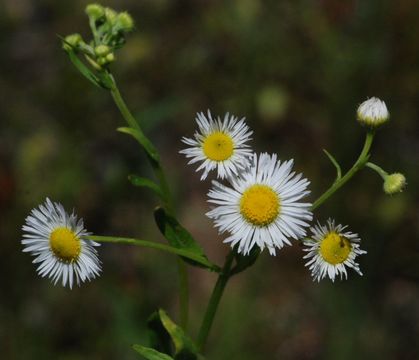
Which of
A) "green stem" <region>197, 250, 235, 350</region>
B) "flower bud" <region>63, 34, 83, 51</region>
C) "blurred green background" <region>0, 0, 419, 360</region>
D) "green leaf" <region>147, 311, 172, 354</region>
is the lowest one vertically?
"green leaf" <region>147, 311, 172, 354</region>

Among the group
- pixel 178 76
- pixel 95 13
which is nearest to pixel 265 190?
pixel 95 13

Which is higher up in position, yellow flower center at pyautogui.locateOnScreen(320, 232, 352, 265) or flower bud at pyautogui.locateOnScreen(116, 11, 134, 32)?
flower bud at pyautogui.locateOnScreen(116, 11, 134, 32)

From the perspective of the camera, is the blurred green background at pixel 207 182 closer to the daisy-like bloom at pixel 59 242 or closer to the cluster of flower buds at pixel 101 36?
the daisy-like bloom at pixel 59 242

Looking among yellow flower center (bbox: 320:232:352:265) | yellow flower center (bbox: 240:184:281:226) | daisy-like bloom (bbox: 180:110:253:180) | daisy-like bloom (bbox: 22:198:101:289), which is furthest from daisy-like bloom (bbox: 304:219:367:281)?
daisy-like bloom (bbox: 22:198:101:289)

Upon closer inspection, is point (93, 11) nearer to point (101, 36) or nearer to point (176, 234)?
point (101, 36)

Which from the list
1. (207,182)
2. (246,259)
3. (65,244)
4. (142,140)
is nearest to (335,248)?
(246,259)

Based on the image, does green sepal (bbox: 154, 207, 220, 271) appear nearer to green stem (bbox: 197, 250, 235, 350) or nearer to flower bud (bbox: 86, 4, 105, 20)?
green stem (bbox: 197, 250, 235, 350)

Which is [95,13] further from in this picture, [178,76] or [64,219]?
[178,76]
